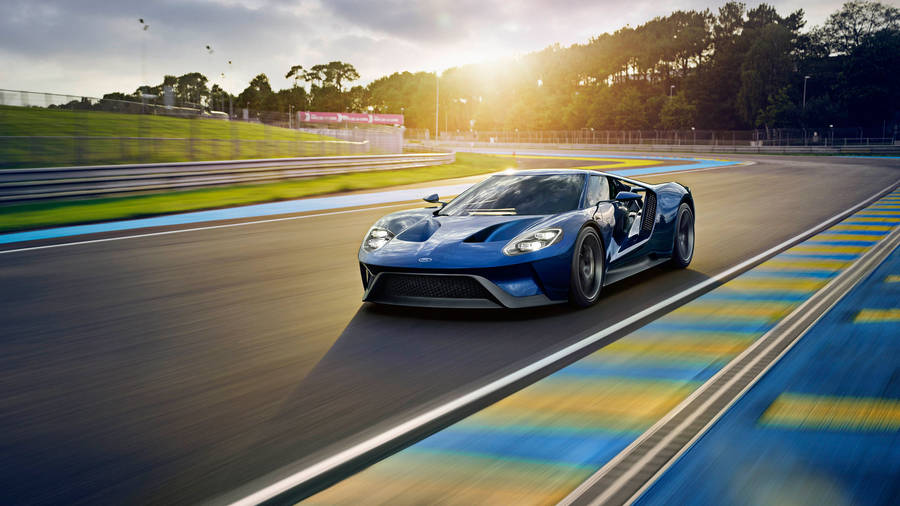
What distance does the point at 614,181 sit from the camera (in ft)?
25.3

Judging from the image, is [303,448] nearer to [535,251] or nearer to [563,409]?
[563,409]

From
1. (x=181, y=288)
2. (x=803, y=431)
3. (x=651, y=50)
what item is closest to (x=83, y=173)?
(x=181, y=288)

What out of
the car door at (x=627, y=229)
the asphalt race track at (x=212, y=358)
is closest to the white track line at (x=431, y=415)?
the asphalt race track at (x=212, y=358)

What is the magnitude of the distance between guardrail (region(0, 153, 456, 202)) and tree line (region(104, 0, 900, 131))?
Result: 4738cm

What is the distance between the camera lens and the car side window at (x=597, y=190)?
6.96 metres

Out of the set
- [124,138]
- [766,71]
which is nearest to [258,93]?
[766,71]

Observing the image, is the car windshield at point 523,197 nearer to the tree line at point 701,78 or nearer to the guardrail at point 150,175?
the guardrail at point 150,175

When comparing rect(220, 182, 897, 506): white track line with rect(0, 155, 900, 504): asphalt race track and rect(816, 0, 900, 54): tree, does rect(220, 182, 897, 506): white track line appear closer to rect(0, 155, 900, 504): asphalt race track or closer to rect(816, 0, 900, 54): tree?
rect(0, 155, 900, 504): asphalt race track

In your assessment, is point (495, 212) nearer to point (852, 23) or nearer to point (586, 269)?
point (586, 269)

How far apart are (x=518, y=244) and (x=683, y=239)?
3240 mm

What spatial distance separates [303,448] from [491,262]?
8.51 feet

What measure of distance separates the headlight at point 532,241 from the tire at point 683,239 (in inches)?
102

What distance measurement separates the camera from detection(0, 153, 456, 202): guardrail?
612 inches

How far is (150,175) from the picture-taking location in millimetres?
18125
